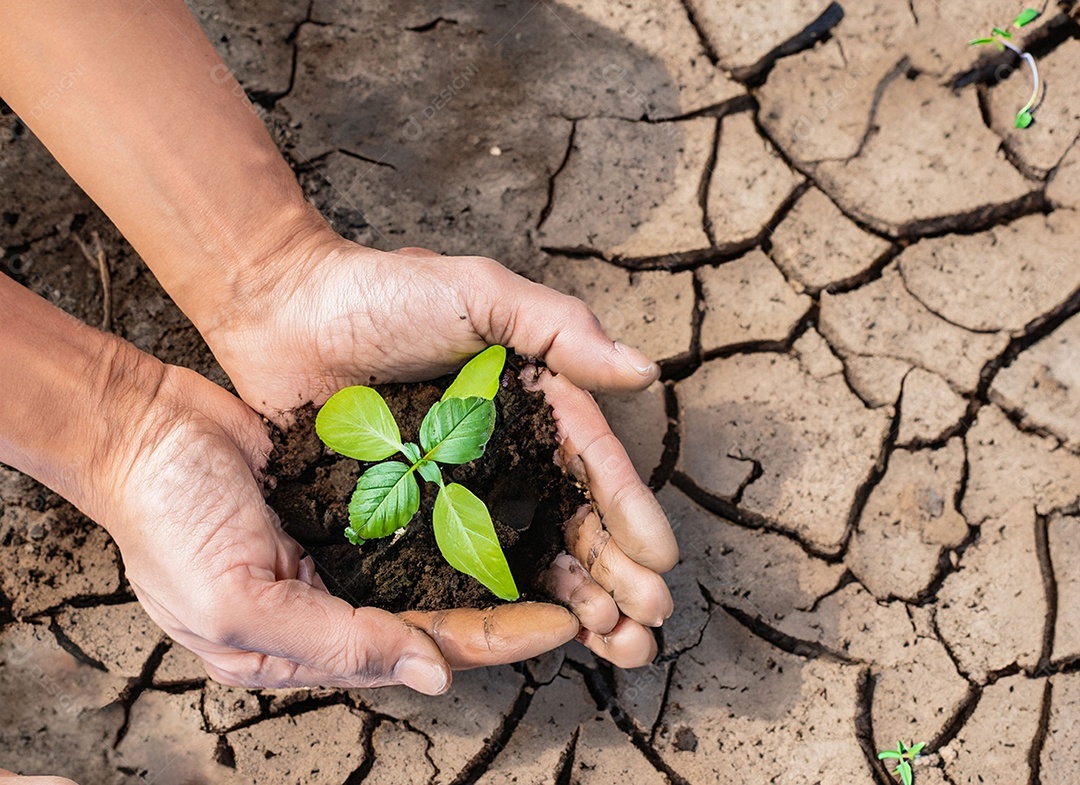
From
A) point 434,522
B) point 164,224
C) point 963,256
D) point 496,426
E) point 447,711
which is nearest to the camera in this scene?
point 434,522

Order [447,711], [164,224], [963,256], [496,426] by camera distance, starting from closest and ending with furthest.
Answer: [496,426] < [164,224] < [447,711] < [963,256]

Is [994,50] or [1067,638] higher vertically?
[994,50]

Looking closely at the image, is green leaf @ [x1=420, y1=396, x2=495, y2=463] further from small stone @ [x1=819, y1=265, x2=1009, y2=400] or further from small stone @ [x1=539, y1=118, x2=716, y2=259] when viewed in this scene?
small stone @ [x1=819, y1=265, x2=1009, y2=400]

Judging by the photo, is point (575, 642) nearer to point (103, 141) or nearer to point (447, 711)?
point (447, 711)

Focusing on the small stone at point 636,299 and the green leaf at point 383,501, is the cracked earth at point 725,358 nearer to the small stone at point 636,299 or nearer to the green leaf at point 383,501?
the small stone at point 636,299

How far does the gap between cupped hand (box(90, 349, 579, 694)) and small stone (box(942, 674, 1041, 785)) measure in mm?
1094

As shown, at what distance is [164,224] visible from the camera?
211cm

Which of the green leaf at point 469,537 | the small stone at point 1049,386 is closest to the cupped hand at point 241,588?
the green leaf at point 469,537

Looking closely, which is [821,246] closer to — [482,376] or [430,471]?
[482,376]

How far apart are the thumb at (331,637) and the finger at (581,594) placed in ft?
1.01

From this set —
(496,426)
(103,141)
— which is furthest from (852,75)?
(103,141)

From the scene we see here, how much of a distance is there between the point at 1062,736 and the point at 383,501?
1.80m

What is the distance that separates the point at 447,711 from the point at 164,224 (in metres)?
1.37

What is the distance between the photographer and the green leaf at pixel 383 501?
1.75m
